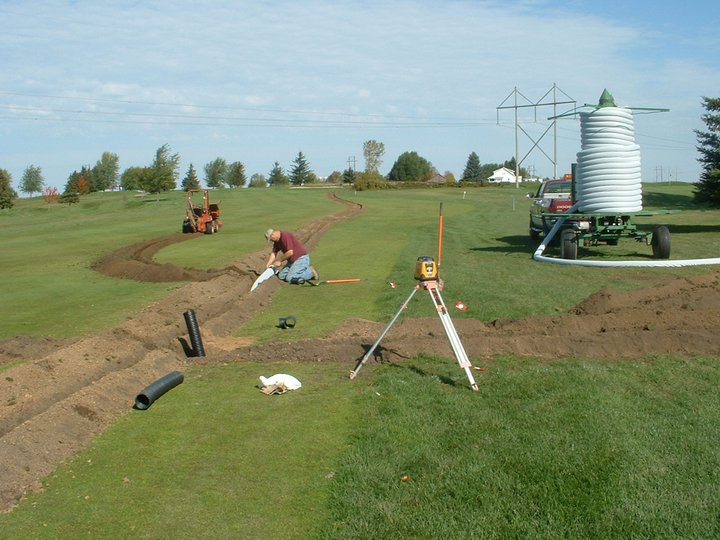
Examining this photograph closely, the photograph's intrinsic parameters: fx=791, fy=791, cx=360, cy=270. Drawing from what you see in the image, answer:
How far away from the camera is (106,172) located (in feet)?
433

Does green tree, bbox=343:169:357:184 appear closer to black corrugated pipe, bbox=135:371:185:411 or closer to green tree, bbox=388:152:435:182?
green tree, bbox=388:152:435:182

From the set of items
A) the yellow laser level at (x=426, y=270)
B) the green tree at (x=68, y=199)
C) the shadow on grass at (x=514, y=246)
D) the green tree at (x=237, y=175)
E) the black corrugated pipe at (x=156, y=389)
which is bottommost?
the black corrugated pipe at (x=156, y=389)

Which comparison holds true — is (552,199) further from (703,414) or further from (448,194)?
(448,194)

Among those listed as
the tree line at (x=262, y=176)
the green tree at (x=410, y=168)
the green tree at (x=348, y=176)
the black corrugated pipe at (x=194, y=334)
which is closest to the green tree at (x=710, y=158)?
the tree line at (x=262, y=176)

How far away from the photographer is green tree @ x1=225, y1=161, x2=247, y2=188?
132500mm

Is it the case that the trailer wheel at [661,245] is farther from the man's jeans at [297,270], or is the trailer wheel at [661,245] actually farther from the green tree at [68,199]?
the green tree at [68,199]

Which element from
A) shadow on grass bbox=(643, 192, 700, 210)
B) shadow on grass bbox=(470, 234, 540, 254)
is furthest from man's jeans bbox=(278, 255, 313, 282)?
shadow on grass bbox=(643, 192, 700, 210)

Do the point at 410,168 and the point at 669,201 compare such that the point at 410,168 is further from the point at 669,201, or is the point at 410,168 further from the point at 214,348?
the point at 214,348

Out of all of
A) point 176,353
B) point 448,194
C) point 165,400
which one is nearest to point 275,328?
point 176,353

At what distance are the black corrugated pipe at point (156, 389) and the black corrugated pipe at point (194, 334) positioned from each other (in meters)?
1.90

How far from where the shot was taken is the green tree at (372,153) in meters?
156

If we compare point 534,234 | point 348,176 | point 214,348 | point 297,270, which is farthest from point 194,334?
point 348,176

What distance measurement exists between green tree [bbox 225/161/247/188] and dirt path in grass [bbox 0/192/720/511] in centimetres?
11810

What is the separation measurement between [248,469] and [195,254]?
21.7 metres
